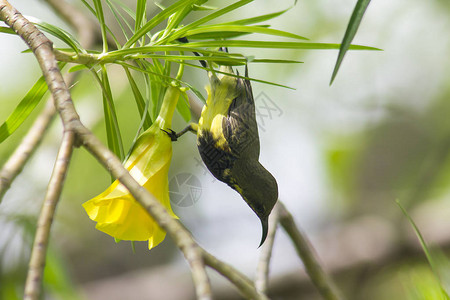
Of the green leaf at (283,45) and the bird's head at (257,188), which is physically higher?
the green leaf at (283,45)

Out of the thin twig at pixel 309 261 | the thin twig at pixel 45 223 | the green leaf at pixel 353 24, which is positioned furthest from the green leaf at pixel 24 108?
the thin twig at pixel 309 261

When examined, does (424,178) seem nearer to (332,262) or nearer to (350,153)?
(350,153)

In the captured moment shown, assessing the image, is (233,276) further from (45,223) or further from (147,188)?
(147,188)

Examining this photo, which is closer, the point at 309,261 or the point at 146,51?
the point at 146,51

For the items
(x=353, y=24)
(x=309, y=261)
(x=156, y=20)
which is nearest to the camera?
(x=353, y=24)

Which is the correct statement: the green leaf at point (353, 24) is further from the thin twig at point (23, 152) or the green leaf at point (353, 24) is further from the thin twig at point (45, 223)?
the thin twig at point (23, 152)

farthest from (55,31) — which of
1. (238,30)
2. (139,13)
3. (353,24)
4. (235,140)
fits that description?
(235,140)

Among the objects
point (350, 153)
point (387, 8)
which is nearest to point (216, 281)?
point (350, 153)
